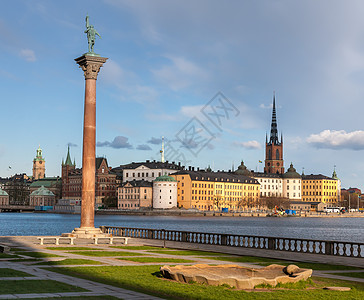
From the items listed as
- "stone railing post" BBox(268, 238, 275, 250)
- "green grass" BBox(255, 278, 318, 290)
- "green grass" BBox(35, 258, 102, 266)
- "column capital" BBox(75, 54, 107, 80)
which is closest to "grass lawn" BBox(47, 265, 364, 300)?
"green grass" BBox(255, 278, 318, 290)

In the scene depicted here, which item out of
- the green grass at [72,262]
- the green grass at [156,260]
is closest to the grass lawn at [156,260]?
the green grass at [156,260]

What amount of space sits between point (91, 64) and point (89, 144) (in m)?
5.72

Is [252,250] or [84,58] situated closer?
[252,250]

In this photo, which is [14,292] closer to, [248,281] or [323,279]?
[248,281]

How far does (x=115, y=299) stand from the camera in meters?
15.2

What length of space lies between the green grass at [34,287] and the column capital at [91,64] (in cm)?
2525

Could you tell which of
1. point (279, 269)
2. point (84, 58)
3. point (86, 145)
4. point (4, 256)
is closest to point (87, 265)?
point (4, 256)

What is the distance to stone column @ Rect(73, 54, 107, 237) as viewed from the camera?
41156mm

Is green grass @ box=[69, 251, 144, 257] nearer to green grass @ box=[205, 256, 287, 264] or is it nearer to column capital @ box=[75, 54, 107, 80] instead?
green grass @ box=[205, 256, 287, 264]

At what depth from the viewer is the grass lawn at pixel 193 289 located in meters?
16.4

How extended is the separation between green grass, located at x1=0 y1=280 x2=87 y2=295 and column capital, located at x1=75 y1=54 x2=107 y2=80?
→ 2525 centimetres

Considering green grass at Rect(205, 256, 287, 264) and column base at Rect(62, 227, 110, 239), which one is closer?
green grass at Rect(205, 256, 287, 264)

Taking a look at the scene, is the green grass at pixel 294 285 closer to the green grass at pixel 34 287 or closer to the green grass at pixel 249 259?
the green grass at pixel 34 287

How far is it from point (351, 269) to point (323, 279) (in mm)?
4546
